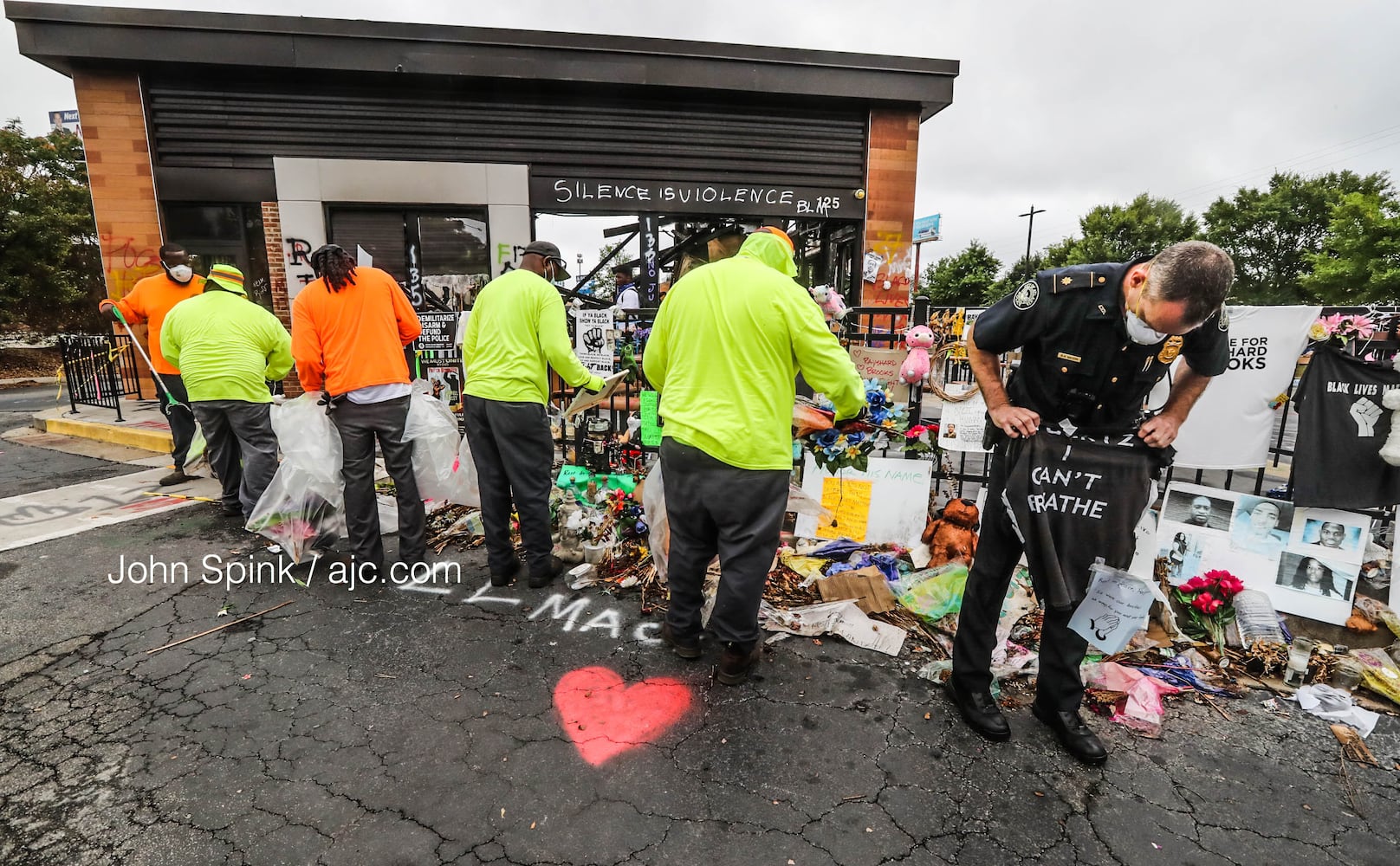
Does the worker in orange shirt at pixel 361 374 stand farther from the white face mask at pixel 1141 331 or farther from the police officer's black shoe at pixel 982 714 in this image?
the white face mask at pixel 1141 331

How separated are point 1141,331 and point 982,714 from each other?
1.54 meters

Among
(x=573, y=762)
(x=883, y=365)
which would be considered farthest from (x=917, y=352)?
(x=573, y=762)

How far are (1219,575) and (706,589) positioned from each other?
2725 millimetres

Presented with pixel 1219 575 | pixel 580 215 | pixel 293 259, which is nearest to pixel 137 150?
pixel 293 259

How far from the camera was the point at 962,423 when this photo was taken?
390cm

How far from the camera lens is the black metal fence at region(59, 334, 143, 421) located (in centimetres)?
838

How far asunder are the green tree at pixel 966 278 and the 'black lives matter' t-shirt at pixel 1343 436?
37735 mm

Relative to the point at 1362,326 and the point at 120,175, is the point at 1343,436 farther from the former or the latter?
the point at 120,175

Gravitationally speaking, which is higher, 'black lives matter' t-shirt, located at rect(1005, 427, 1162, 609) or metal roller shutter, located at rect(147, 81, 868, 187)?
metal roller shutter, located at rect(147, 81, 868, 187)

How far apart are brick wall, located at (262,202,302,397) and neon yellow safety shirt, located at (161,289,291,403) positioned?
501 centimetres

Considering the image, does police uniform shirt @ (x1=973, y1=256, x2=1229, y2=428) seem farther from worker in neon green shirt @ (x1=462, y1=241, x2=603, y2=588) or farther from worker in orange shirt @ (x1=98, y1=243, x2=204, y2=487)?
worker in orange shirt @ (x1=98, y1=243, x2=204, y2=487)

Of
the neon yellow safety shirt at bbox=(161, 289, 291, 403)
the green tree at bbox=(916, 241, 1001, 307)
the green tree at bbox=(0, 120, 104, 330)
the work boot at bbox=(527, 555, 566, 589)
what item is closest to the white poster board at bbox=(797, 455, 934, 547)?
the work boot at bbox=(527, 555, 566, 589)

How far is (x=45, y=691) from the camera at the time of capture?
2592mm

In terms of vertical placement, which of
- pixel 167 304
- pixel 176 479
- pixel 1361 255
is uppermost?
pixel 1361 255
